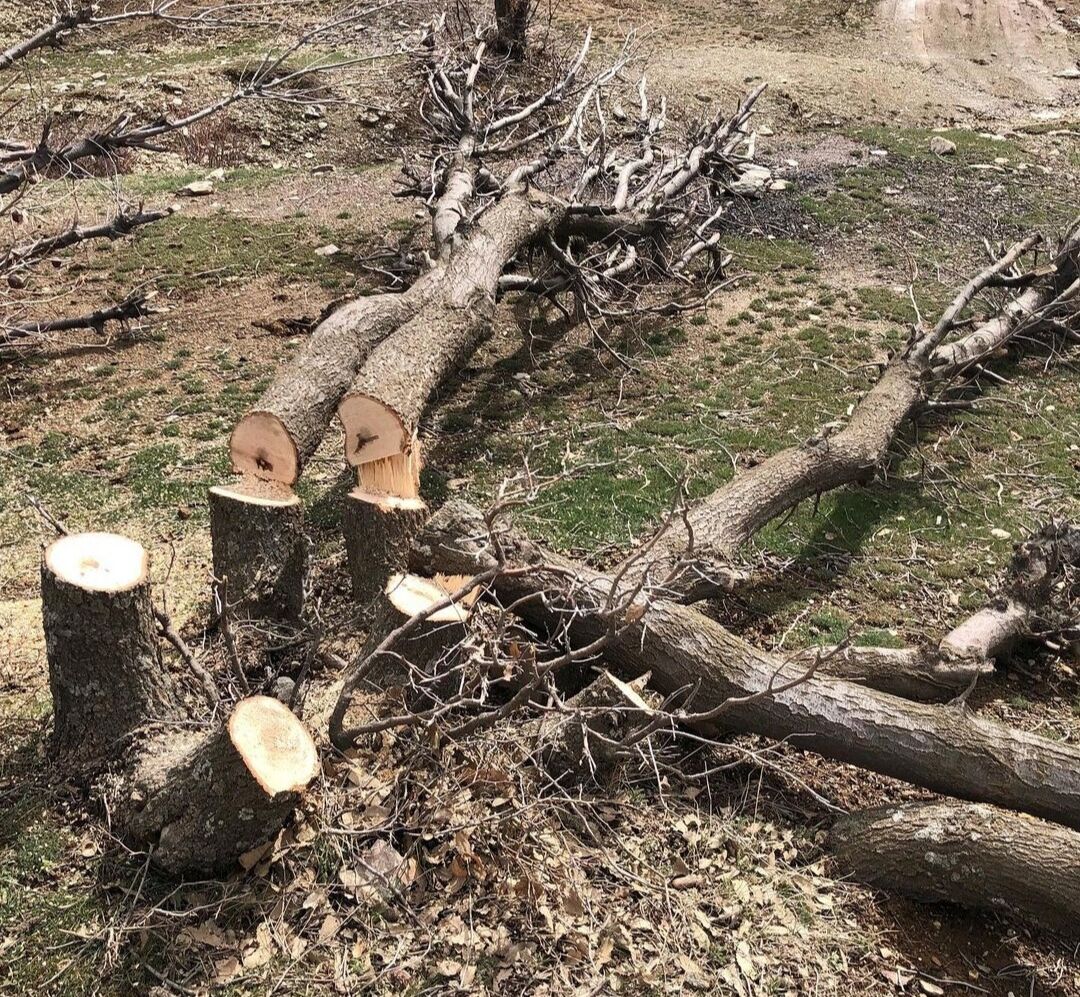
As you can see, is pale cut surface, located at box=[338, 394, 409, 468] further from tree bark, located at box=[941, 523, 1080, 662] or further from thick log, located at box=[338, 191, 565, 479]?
tree bark, located at box=[941, 523, 1080, 662]

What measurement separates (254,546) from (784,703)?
2.57m

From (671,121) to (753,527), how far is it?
10135 millimetres

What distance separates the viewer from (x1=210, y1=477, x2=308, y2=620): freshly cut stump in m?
4.69

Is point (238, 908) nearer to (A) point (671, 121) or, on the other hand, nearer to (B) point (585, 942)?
(B) point (585, 942)

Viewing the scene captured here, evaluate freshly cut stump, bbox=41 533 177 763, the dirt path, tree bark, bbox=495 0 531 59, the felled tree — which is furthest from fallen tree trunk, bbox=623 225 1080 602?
the dirt path

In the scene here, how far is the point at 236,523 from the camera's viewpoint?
4.70m

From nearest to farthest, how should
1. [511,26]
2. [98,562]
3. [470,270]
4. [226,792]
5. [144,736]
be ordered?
[226,792] → [98,562] → [144,736] → [470,270] → [511,26]

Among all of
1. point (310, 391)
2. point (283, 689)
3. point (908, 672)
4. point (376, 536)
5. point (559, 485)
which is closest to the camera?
point (283, 689)

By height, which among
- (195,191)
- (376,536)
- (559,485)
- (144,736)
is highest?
(376,536)

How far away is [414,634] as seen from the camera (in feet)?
13.5

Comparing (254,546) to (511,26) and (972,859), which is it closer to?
(972,859)

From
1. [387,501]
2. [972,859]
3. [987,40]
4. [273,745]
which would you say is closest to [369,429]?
[387,501]

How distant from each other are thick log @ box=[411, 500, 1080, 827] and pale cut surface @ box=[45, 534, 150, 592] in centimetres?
140

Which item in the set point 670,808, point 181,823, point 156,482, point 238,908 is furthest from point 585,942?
point 156,482
